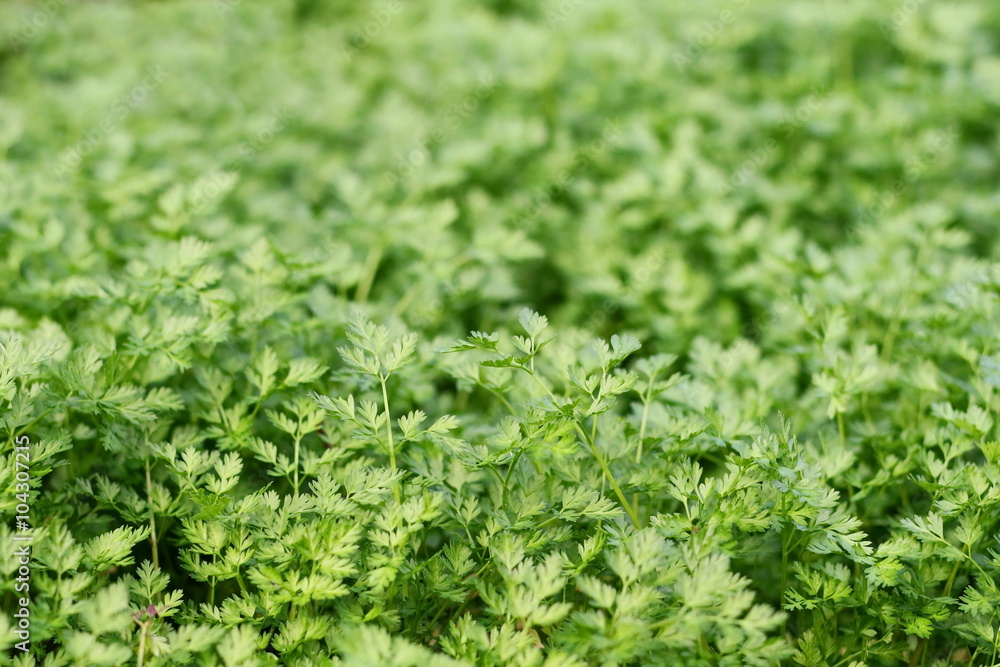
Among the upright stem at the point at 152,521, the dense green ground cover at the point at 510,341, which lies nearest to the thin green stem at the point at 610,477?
the dense green ground cover at the point at 510,341

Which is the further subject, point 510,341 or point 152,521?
point 510,341

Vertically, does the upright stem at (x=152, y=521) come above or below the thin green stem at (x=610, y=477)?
below

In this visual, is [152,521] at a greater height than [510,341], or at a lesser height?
lesser

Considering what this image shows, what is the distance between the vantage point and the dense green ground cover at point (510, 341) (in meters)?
1.27

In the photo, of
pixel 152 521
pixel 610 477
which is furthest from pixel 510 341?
pixel 152 521

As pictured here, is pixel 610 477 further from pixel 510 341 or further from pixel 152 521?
pixel 152 521

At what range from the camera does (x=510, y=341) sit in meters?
1.51

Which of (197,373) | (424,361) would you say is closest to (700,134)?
(424,361)

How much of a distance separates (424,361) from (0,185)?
1410mm

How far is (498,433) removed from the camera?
54.4 inches

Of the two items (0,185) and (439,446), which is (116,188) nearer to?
(0,185)

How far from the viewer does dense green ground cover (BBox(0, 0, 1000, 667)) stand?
1.27 m

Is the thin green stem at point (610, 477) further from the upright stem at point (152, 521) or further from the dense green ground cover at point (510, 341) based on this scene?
the upright stem at point (152, 521)

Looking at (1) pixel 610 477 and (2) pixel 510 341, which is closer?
(1) pixel 610 477
